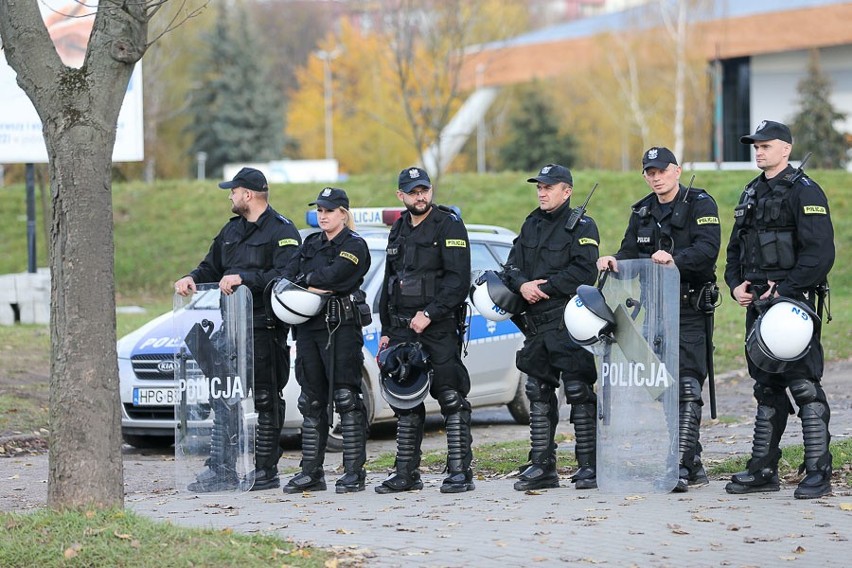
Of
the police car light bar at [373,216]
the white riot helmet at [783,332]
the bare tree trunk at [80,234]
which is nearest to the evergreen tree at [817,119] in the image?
the police car light bar at [373,216]

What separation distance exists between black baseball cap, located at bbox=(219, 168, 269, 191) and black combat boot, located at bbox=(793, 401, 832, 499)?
12.4 ft

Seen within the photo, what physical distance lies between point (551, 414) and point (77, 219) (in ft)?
10.5

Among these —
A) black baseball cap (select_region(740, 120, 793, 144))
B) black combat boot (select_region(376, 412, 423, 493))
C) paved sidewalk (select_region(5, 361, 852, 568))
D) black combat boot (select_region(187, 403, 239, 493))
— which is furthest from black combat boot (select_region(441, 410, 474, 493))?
black baseball cap (select_region(740, 120, 793, 144))

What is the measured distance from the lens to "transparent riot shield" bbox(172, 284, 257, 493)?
8508 mm

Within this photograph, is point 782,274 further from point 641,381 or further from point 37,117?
point 37,117

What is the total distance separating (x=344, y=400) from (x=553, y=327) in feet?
4.68

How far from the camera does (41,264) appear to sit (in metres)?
26.0

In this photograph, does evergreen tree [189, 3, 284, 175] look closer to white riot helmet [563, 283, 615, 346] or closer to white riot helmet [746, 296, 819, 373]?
white riot helmet [563, 283, 615, 346]

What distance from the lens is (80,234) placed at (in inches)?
266

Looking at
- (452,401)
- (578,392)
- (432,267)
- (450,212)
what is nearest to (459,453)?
(452,401)

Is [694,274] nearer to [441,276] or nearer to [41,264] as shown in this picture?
[441,276]

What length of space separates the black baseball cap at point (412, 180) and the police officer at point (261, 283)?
3.15ft

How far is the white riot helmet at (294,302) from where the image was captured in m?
8.22

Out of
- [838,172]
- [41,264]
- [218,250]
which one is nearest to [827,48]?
[838,172]
